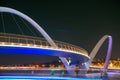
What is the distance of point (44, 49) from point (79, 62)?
Result: 19509mm

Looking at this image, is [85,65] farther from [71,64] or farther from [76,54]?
[76,54]

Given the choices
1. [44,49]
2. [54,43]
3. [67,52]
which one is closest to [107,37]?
[54,43]

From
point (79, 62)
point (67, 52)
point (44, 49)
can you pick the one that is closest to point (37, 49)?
point (44, 49)

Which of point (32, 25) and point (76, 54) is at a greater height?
point (32, 25)

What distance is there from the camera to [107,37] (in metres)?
58.2

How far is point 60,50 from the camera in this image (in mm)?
34250

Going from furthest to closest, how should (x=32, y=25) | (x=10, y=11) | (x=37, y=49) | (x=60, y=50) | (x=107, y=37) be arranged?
(x=107, y=37) → (x=32, y=25) → (x=10, y=11) → (x=60, y=50) → (x=37, y=49)

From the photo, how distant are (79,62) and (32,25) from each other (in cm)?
1240

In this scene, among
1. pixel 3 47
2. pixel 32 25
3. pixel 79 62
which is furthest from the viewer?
pixel 79 62

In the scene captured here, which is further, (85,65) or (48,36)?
(85,65)

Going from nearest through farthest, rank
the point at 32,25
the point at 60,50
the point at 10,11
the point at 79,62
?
the point at 60,50
the point at 10,11
the point at 32,25
the point at 79,62

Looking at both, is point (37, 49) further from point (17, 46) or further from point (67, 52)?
point (67, 52)

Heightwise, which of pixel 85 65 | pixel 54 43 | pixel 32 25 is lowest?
pixel 85 65

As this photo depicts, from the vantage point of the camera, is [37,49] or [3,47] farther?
[37,49]
